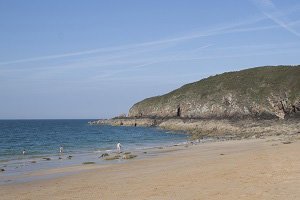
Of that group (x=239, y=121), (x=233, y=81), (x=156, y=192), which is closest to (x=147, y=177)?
(x=156, y=192)

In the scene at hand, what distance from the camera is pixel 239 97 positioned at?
96.9 metres

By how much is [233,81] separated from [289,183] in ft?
310

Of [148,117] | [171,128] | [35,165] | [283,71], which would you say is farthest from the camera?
[148,117]

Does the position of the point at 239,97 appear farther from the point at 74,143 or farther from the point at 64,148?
the point at 64,148

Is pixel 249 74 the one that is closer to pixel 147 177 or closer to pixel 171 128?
pixel 171 128

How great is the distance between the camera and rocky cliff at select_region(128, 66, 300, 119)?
88.9 m

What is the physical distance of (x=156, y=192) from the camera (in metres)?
16.3

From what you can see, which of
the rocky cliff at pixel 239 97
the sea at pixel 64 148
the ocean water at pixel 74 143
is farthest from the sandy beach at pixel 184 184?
the rocky cliff at pixel 239 97

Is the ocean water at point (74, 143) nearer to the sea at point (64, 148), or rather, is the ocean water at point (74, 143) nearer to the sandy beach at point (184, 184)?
the sea at point (64, 148)

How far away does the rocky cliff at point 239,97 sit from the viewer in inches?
3502

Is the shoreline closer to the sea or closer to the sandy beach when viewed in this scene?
the sea

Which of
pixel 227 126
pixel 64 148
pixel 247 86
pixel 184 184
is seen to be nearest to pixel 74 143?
pixel 64 148

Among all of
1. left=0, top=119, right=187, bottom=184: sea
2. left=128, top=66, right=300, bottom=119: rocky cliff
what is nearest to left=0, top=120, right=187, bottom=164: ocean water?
left=0, top=119, right=187, bottom=184: sea

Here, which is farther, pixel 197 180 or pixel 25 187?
pixel 25 187
